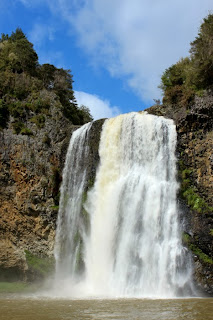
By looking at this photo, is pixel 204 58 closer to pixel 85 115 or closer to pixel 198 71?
pixel 198 71

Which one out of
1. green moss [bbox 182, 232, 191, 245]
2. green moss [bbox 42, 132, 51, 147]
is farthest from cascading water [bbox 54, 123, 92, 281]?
green moss [bbox 182, 232, 191, 245]

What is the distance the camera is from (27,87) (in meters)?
28.3

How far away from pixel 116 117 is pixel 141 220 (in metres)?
7.93

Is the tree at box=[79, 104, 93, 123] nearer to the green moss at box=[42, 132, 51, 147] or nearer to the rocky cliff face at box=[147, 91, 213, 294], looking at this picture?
the green moss at box=[42, 132, 51, 147]

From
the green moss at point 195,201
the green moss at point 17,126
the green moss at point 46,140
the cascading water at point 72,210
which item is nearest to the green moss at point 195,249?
the green moss at point 195,201

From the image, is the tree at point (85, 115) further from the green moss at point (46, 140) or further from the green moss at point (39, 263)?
the green moss at point (39, 263)

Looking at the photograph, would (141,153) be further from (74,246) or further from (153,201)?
(74,246)

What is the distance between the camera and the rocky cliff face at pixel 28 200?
2211cm

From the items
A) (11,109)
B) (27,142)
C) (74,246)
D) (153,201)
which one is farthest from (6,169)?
(153,201)

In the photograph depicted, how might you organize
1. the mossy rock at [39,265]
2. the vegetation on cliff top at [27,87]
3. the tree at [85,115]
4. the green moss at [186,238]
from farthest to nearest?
1. the tree at [85,115]
2. the vegetation on cliff top at [27,87]
3. the mossy rock at [39,265]
4. the green moss at [186,238]

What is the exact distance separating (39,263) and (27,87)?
48.6 ft

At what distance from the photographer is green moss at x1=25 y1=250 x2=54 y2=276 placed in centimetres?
2142

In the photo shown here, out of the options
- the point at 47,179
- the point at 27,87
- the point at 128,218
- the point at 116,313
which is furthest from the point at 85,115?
the point at 116,313

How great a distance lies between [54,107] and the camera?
26.6 m
